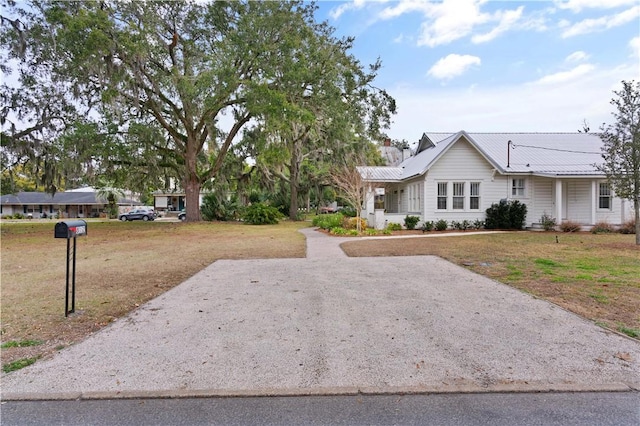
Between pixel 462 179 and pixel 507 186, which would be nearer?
pixel 462 179

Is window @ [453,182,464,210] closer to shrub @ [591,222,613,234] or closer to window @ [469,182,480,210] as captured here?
window @ [469,182,480,210]

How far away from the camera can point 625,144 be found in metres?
12.1

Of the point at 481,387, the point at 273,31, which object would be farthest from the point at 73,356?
the point at 273,31

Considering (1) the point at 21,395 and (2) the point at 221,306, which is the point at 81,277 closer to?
(2) the point at 221,306

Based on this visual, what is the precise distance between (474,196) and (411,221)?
11.9 ft

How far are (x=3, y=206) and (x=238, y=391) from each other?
66664mm


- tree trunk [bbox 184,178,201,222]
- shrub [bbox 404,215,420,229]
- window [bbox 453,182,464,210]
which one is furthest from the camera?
tree trunk [bbox 184,178,201,222]

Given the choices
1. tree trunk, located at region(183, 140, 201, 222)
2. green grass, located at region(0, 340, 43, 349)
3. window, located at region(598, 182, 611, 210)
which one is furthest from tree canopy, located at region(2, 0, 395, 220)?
green grass, located at region(0, 340, 43, 349)

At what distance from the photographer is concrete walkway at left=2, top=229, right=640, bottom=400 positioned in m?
3.07

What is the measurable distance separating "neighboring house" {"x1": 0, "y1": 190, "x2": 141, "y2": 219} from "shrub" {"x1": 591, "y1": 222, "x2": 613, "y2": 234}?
176 feet

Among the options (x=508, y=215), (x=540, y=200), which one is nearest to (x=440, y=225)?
(x=508, y=215)

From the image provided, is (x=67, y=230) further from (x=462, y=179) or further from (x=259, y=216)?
(x=259, y=216)

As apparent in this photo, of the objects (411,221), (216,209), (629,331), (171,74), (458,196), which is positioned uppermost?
(171,74)

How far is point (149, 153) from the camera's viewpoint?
2189 centimetres
